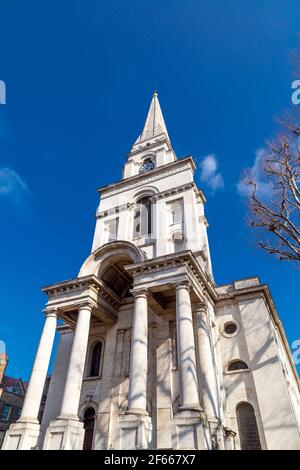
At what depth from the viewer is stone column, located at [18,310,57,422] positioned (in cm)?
1511

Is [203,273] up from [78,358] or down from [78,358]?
up

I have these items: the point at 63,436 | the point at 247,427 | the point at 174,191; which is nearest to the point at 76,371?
the point at 63,436

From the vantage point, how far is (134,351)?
14578mm

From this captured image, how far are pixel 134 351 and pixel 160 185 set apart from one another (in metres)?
14.5

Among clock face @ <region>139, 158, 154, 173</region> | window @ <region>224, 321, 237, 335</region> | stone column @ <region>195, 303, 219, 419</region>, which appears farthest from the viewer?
clock face @ <region>139, 158, 154, 173</region>

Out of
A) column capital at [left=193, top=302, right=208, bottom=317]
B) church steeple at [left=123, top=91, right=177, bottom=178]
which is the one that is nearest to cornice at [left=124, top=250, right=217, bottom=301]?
column capital at [left=193, top=302, right=208, bottom=317]

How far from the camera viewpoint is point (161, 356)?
17453 mm

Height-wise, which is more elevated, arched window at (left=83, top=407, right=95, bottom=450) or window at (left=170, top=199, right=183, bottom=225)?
window at (left=170, top=199, right=183, bottom=225)

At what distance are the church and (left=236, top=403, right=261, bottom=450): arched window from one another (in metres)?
0.05

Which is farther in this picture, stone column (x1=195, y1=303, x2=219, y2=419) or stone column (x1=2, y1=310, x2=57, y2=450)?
stone column (x1=195, y1=303, x2=219, y2=419)

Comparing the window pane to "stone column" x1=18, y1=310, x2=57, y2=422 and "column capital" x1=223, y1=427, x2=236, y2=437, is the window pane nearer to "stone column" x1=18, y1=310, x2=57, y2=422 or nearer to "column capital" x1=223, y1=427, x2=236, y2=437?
"column capital" x1=223, y1=427, x2=236, y2=437

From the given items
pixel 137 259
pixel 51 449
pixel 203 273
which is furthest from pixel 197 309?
pixel 51 449

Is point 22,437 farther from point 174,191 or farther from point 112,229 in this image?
point 174,191
